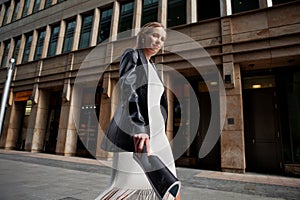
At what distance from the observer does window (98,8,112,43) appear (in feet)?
42.3

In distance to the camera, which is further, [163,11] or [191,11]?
[163,11]

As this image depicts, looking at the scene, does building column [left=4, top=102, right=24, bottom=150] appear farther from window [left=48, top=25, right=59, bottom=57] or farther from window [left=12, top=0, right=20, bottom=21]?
window [left=12, top=0, right=20, bottom=21]

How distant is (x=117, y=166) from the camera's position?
1.66m

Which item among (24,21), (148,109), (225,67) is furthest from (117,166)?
(24,21)

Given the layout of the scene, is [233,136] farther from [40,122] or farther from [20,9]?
[20,9]

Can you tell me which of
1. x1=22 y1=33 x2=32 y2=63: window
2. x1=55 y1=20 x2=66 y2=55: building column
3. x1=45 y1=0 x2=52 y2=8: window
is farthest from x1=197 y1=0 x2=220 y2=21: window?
x1=22 y1=33 x2=32 y2=63: window

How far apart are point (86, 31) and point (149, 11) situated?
4.98 meters

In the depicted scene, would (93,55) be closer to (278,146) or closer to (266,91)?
(266,91)

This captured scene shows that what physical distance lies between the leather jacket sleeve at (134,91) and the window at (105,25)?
474 inches

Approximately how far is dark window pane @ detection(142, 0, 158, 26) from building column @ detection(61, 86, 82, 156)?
244 inches

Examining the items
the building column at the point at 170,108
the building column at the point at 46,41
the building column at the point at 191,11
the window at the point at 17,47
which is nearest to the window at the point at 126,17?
the building column at the point at 191,11

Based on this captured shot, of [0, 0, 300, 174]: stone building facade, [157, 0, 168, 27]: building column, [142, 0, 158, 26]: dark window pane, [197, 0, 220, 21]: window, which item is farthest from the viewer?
[142, 0, 158, 26]: dark window pane

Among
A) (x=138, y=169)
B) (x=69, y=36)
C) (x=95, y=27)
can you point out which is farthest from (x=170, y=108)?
(x=69, y=36)

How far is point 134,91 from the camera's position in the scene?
59.9 inches
